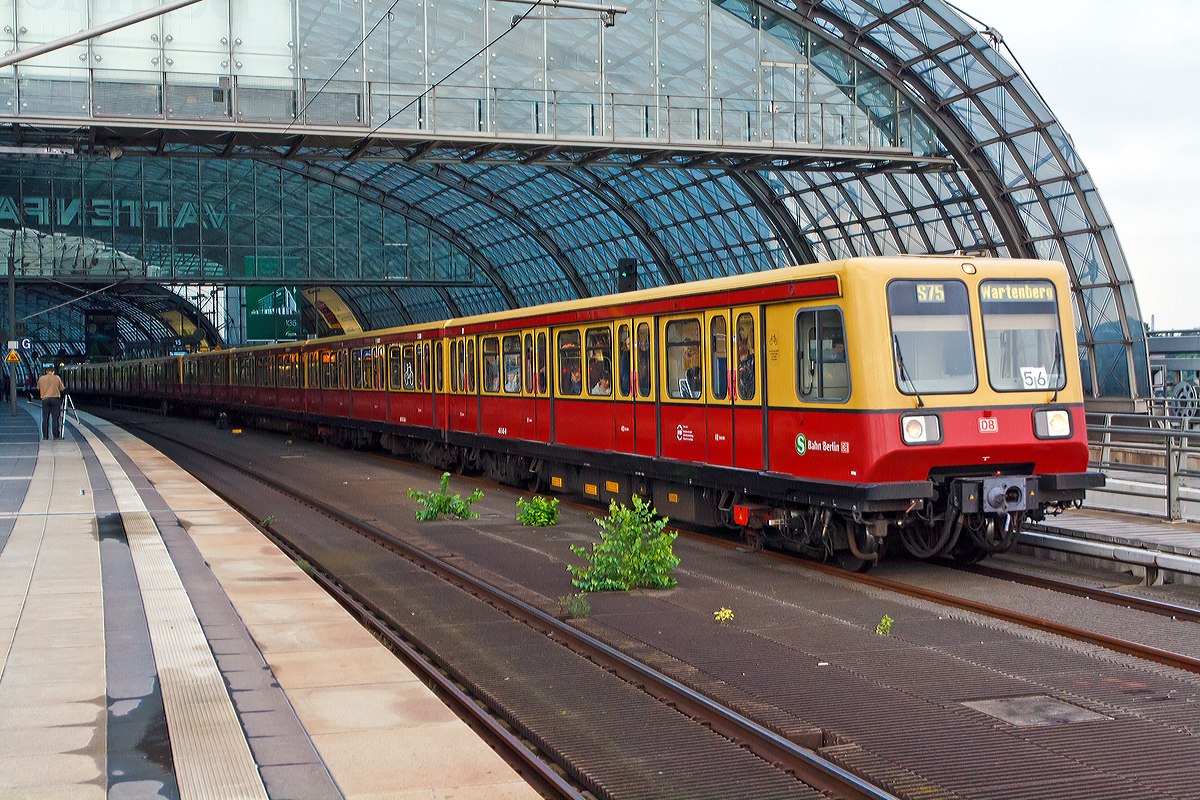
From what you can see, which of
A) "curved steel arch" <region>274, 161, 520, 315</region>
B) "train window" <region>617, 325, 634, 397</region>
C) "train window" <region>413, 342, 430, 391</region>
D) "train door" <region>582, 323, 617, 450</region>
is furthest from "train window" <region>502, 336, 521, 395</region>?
"curved steel arch" <region>274, 161, 520, 315</region>

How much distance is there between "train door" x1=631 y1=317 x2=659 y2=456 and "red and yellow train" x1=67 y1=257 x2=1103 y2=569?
0.03 meters

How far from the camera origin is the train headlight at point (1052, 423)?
11.3 m

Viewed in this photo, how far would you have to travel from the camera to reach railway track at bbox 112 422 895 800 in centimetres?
565

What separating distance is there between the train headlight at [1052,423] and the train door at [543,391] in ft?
27.2

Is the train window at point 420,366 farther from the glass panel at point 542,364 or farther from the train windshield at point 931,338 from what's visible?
the train windshield at point 931,338

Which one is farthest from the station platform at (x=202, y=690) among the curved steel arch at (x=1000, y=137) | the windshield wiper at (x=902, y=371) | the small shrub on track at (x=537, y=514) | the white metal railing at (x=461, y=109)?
the curved steel arch at (x=1000, y=137)

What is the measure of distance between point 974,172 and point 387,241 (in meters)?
30.9

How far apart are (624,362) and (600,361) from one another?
2.70ft

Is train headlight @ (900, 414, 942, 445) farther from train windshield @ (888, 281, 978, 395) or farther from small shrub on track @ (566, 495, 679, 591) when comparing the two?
small shrub on track @ (566, 495, 679, 591)

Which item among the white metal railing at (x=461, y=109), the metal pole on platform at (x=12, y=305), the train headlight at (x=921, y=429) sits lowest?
the train headlight at (x=921, y=429)

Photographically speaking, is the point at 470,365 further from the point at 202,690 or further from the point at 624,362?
the point at 202,690

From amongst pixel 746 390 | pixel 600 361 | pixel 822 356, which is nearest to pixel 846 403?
pixel 822 356

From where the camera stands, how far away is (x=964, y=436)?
10906 millimetres

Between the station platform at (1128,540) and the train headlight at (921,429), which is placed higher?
the train headlight at (921,429)
